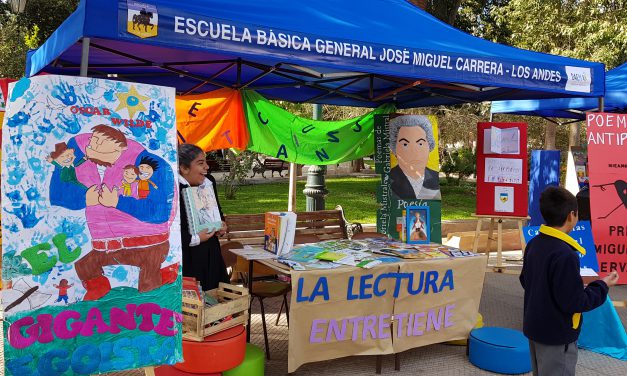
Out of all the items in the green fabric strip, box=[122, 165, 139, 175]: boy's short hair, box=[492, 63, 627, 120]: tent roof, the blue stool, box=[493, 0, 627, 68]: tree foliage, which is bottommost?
the blue stool

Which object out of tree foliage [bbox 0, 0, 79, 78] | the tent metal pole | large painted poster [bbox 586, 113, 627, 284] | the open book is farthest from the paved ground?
tree foliage [bbox 0, 0, 79, 78]

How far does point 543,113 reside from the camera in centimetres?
865

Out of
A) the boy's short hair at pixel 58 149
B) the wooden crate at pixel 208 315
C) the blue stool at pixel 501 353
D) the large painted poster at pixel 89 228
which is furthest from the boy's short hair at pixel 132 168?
the blue stool at pixel 501 353

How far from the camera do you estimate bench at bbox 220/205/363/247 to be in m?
6.02

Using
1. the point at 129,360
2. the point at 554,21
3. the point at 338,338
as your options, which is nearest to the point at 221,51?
the point at 129,360

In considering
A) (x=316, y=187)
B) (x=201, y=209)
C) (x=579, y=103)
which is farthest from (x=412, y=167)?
(x=201, y=209)

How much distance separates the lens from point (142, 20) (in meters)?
3.17

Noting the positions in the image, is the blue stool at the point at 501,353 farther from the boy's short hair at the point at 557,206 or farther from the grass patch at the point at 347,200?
the grass patch at the point at 347,200

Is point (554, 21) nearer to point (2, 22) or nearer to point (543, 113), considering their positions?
point (543, 113)

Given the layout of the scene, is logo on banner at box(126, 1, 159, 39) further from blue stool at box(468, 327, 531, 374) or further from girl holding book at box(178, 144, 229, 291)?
blue stool at box(468, 327, 531, 374)

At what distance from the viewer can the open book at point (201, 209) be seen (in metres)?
3.89

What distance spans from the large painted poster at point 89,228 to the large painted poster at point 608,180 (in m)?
3.99

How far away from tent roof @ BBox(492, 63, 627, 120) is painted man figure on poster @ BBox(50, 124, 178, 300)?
20.6 ft

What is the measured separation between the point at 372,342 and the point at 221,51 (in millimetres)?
2467
